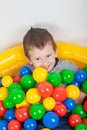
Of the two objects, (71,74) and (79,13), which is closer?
(71,74)

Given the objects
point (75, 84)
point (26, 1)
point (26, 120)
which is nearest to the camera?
point (26, 120)

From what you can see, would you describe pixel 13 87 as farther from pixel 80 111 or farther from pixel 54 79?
pixel 80 111

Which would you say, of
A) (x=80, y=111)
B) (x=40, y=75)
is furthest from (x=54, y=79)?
(x=80, y=111)

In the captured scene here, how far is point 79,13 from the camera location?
4.29ft

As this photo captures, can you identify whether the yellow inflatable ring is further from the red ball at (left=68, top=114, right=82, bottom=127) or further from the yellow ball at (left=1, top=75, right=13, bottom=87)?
the red ball at (left=68, top=114, right=82, bottom=127)

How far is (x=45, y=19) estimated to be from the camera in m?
1.31

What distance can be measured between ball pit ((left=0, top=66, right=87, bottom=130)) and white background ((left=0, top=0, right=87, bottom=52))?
270 millimetres

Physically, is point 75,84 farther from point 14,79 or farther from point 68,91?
point 14,79

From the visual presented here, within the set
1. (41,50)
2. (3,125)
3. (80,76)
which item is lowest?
(3,125)

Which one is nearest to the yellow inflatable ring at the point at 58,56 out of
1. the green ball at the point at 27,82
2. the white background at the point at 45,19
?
the white background at the point at 45,19

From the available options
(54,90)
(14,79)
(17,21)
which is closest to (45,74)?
(54,90)

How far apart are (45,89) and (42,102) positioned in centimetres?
9

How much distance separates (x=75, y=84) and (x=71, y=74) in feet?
0.20

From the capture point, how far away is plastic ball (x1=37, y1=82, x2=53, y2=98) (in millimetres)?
1029
